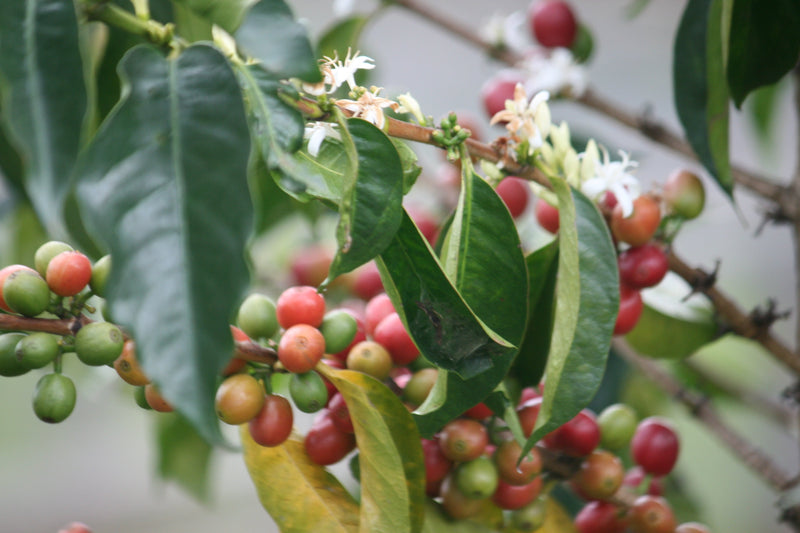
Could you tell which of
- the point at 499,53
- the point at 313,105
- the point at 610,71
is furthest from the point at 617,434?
the point at 610,71

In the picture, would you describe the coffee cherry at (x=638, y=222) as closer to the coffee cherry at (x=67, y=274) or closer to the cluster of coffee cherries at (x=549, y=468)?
the cluster of coffee cherries at (x=549, y=468)

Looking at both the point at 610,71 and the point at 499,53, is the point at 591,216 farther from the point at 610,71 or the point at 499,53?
the point at 610,71

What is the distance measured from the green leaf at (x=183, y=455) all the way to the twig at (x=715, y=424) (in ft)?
1.29

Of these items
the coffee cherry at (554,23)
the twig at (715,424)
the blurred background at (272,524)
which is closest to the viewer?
the twig at (715,424)

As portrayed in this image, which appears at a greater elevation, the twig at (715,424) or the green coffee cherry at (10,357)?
the green coffee cherry at (10,357)

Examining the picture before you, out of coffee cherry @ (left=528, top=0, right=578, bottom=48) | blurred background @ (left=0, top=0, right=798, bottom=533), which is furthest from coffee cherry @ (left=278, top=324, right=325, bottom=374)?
blurred background @ (left=0, top=0, right=798, bottom=533)

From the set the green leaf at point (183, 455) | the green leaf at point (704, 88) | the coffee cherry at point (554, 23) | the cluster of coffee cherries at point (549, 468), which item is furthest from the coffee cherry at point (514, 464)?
the coffee cherry at point (554, 23)

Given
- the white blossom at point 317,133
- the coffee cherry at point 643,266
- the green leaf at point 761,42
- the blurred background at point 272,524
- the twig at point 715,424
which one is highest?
the green leaf at point 761,42

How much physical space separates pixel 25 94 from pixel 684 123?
40 cm

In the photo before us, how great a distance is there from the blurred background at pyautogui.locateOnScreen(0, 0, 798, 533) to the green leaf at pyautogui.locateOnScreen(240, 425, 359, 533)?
1.09 metres

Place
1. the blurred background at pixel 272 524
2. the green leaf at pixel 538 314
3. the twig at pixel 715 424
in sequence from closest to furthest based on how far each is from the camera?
the green leaf at pixel 538 314 → the twig at pixel 715 424 → the blurred background at pixel 272 524

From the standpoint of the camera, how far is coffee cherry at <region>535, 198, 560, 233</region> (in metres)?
0.49

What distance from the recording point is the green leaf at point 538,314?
0.47 metres

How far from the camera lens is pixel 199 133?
0.98ft
